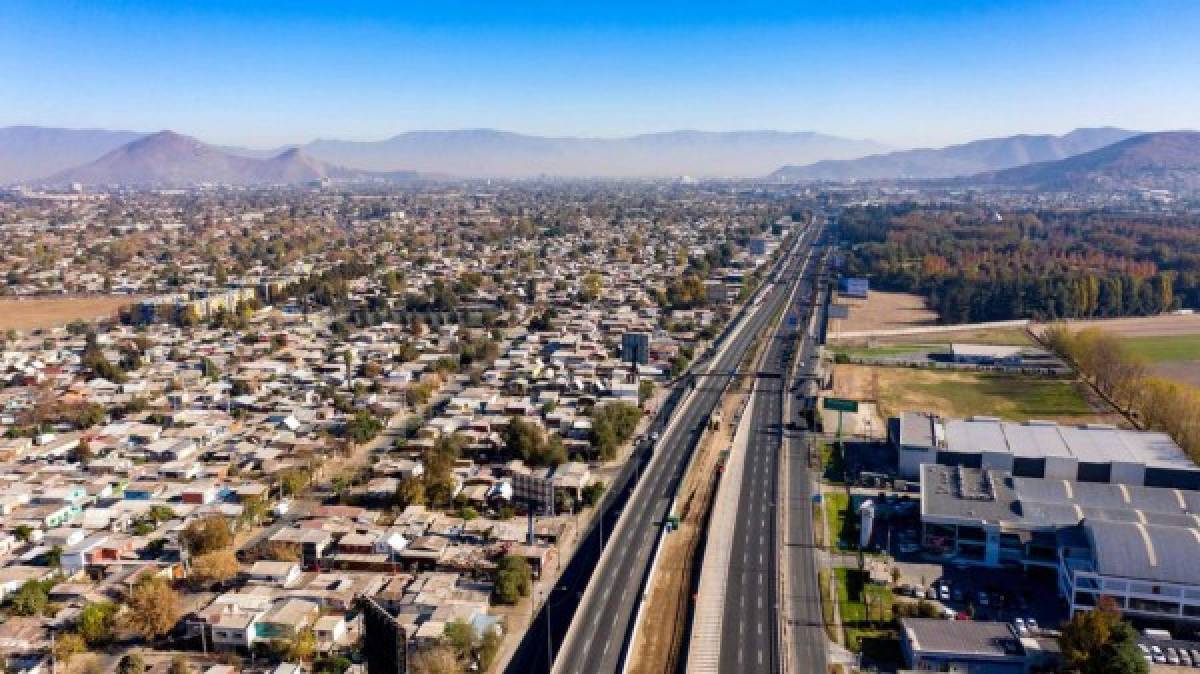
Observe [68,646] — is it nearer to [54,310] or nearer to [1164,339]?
[54,310]

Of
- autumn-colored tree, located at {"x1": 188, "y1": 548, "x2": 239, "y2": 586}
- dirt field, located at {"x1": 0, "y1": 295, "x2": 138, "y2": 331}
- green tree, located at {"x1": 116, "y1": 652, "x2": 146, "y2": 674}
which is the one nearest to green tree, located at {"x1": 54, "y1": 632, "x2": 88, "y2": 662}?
green tree, located at {"x1": 116, "y1": 652, "x2": 146, "y2": 674}

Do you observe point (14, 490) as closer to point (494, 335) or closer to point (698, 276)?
point (494, 335)

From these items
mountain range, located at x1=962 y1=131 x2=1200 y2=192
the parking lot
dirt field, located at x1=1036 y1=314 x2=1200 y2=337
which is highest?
mountain range, located at x1=962 y1=131 x2=1200 y2=192

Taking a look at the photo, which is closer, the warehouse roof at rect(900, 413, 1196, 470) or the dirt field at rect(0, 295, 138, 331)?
the warehouse roof at rect(900, 413, 1196, 470)

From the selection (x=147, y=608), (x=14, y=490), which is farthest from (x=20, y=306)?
(x=147, y=608)

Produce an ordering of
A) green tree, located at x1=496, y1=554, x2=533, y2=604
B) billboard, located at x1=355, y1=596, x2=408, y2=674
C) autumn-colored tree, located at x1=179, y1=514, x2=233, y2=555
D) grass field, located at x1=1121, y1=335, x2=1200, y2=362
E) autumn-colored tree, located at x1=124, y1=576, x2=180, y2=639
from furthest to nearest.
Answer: grass field, located at x1=1121, y1=335, x2=1200, y2=362, autumn-colored tree, located at x1=179, y1=514, x2=233, y2=555, green tree, located at x1=496, y1=554, x2=533, y2=604, autumn-colored tree, located at x1=124, y1=576, x2=180, y2=639, billboard, located at x1=355, y1=596, x2=408, y2=674

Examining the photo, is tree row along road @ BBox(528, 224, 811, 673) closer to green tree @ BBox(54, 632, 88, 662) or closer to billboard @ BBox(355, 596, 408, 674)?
green tree @ BBox(54, 632, 88, 662)

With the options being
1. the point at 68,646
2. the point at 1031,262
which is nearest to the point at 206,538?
the point at 68,646
